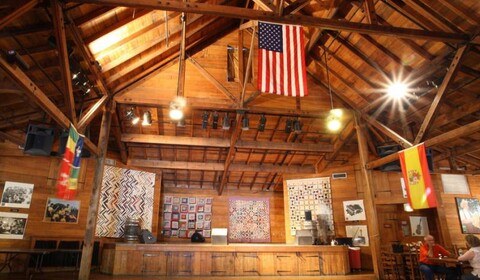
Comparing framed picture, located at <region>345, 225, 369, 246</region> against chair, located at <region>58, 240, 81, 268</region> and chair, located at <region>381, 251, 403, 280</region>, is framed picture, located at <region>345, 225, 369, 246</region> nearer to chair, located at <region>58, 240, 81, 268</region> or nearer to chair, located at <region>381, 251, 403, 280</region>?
chair, located at <region>381, 251, 403, 280</region>

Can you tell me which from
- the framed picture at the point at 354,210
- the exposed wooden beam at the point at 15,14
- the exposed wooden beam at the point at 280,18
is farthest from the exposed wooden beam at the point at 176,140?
the exposed wooden beam at the point at 15,14

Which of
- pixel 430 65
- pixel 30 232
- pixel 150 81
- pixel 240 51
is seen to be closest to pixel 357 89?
pixel 430 65

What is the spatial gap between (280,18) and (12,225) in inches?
349

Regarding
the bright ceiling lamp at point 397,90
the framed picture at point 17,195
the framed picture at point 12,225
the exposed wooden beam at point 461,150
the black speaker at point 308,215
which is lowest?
the framed picture at point 12,225

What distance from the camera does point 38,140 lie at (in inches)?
227

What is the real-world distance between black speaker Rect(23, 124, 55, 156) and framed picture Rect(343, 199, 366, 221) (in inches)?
357

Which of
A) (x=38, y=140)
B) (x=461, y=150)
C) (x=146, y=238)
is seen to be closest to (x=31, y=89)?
(x=38, y=140)

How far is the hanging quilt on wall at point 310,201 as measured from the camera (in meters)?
10.6

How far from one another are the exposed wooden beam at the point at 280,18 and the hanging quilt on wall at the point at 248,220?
29.1 feet

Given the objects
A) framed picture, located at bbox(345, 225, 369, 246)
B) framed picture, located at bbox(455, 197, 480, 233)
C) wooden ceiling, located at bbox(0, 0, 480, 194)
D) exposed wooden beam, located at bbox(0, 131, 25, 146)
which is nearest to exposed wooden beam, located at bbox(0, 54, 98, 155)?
wooden ceiling, located at bbox(0, 0, 480, 194)

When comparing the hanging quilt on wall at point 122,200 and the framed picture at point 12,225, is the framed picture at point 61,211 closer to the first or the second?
the framed picture at point 12,225

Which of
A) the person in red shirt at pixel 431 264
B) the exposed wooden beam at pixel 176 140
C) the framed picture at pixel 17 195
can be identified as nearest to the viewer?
the person in red shirt at pixel 431 264

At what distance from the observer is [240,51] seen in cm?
919

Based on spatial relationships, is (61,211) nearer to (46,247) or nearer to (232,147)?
(46,247)
